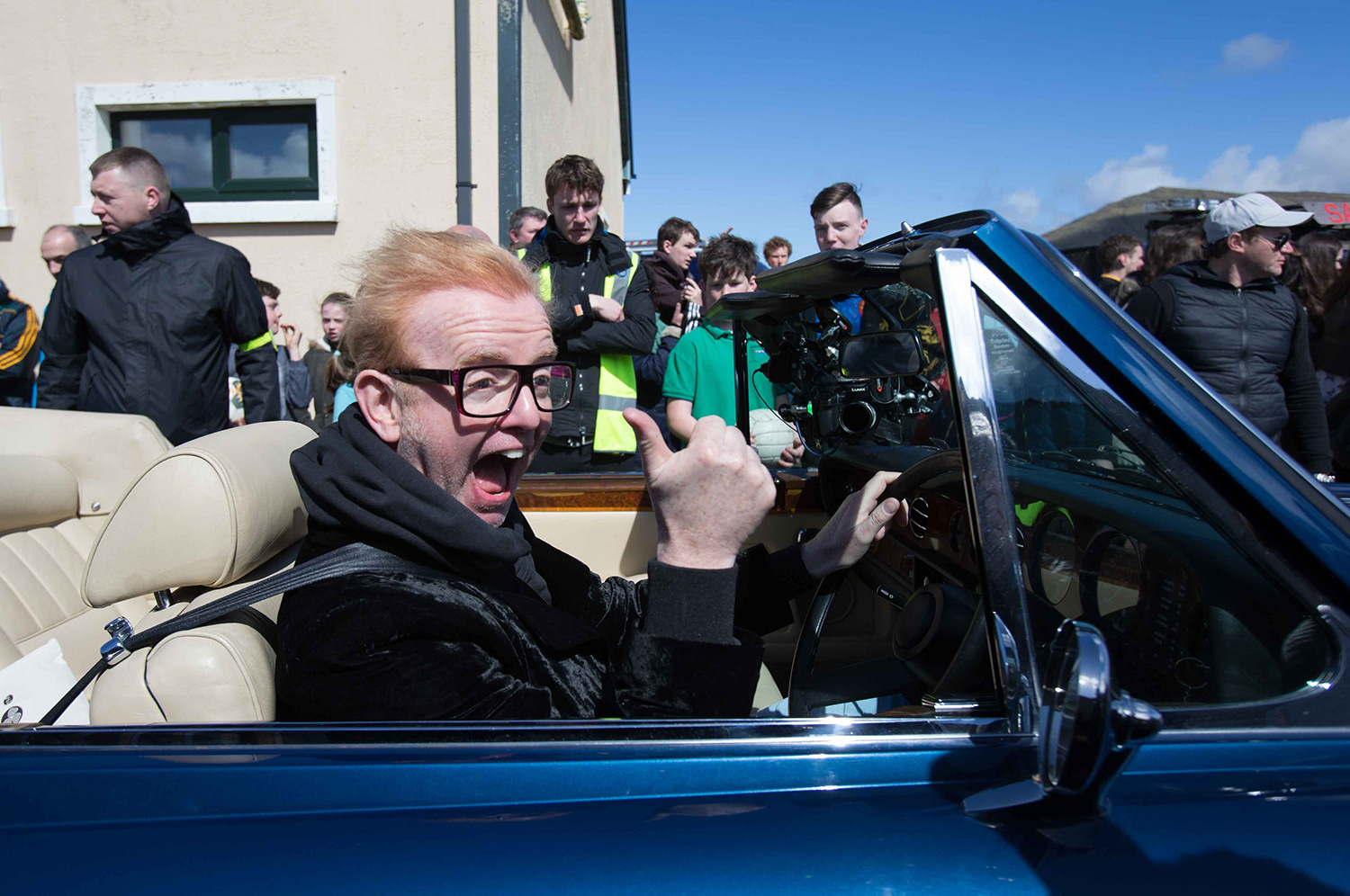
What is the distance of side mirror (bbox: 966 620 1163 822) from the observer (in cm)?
77

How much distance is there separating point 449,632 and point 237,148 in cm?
647

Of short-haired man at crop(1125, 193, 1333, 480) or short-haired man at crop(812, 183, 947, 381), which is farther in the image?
short-haired man at crop(1125, 193, 1333, 480)

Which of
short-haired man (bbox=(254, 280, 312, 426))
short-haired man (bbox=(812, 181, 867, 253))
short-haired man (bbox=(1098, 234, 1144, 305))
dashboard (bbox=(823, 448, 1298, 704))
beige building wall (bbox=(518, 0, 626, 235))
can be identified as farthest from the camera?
beige building wall (bbox=(518, 0, 626, 235))

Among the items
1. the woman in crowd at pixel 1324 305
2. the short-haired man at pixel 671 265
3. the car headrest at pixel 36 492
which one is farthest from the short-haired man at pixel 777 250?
the car headrest at pixel 36 492

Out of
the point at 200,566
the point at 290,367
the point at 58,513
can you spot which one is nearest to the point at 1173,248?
the point at 200,566

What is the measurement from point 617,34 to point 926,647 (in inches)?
679

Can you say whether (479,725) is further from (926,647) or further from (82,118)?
(82,118)

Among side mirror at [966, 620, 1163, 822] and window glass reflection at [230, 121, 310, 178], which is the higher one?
window glass reflection at [230, 121, 310, 178]

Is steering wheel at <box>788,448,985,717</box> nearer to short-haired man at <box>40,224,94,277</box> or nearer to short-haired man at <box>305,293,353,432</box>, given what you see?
short-haired man at <box>305,293,353,432</box>

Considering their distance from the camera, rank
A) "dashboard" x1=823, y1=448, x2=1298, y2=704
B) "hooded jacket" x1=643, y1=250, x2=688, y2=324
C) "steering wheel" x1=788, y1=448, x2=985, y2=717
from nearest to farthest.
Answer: "dashboard" x1=823, y1=448, x2=1298, y2=704, "steering wheel" x1=788, y1=448, x2=985, y2=717, "hooded jacket" x1=643, y1=250, x2=688, y2=324

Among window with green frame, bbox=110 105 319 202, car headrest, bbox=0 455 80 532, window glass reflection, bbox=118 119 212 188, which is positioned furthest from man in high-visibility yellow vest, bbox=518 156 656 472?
window glass reflection, bbox=118 119 212 188

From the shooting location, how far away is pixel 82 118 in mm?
6180

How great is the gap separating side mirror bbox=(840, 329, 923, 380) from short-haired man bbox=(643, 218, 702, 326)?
3307 mm

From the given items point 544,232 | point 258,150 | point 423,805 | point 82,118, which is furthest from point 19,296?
point 423,805
